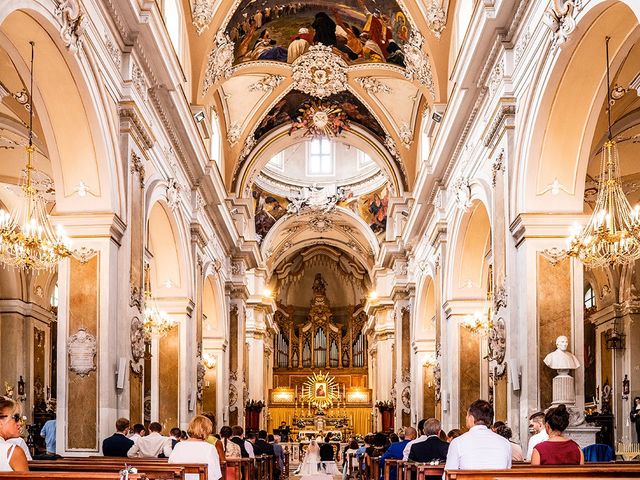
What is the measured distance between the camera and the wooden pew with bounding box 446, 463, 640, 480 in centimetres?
668

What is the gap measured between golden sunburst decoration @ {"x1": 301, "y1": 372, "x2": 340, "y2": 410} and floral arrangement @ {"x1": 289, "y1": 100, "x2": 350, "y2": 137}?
67.4 feet

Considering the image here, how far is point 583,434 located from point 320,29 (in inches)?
528

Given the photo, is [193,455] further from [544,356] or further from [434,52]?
[434,52]

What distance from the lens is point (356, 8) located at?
20703 mm

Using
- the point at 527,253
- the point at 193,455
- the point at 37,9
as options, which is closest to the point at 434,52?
the point at 527,253

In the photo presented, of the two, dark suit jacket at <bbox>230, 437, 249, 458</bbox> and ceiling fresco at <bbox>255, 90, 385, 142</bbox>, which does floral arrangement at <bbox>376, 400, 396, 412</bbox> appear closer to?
ceiling fresco at <bbox>255, 90, 385, 142</bbox>

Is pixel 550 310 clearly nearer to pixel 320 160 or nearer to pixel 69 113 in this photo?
pixel 69 113

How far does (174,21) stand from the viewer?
17.2m

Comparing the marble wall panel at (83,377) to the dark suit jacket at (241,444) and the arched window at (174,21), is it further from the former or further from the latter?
the arched window at (174,21)

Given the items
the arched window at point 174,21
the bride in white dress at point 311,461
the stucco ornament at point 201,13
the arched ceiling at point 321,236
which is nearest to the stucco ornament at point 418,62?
the stucco ornament at point 201,13

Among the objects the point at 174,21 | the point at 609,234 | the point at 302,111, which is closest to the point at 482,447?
the point at 609,234

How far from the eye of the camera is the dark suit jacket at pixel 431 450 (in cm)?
1070

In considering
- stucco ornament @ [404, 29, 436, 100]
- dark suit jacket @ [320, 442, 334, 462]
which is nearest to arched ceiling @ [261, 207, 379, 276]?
dark suit jacket @ [320, 442, 334, 462]

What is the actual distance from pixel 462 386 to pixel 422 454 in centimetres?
818
